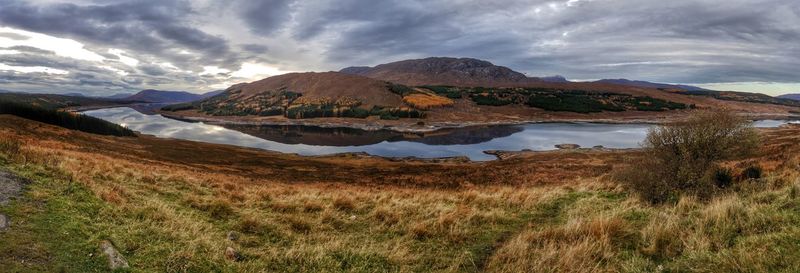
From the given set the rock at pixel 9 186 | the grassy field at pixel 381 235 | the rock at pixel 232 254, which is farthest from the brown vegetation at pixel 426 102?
the rock at pixel 232 254

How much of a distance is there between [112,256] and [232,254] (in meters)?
2.06

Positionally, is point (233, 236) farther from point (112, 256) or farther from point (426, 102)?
point (426, 102)

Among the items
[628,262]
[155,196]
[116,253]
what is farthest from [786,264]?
[155,196]

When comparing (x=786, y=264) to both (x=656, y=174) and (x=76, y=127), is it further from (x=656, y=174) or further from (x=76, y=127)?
(x=76, y=127)

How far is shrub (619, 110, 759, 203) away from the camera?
14.4 meters

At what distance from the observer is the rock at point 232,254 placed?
8.24 m

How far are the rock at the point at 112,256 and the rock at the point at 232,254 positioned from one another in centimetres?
178

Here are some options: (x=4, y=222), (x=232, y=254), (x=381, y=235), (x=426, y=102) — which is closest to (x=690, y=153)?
(x=381, y=235)

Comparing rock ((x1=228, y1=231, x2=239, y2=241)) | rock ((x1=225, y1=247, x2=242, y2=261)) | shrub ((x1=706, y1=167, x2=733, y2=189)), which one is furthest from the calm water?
rock ((x1=225, y1=247, x2=242, y2=261))

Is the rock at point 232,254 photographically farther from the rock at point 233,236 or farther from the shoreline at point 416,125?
the shoreline at point 416,125

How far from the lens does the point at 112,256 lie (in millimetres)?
7105

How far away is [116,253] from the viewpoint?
7.26 metres

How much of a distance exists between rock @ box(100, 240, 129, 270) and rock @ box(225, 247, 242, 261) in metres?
1.78

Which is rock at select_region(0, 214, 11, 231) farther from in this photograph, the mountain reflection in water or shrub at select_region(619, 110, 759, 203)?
the mountain reflection in water
